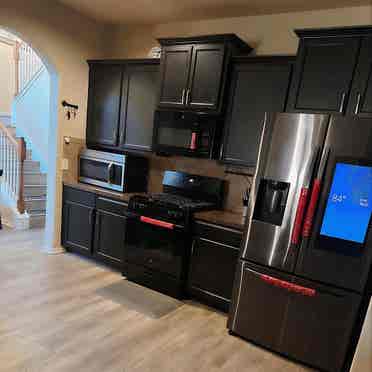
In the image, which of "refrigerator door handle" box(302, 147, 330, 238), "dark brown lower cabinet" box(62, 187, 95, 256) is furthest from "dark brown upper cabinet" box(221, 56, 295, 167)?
"dark brown lower cabinet" box(62, 187, 95, 256)

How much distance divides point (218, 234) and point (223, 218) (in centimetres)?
16

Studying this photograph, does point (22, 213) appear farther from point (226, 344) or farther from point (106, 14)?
point (226, 344)

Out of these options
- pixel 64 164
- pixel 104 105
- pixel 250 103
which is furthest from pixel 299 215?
pixel 64 164

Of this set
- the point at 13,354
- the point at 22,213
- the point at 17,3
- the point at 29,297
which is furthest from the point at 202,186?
the point at 22,213

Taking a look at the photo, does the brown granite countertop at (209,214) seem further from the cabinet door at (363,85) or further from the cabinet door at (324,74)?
the cabinet door at (363,85)

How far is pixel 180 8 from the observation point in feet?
10.4

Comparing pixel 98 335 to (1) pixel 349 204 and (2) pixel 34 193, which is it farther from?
(2) pixel 34 193

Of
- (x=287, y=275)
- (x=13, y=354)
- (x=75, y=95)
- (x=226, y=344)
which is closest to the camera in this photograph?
(x=13, y=354)

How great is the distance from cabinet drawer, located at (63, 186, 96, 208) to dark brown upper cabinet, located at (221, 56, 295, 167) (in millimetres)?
1617

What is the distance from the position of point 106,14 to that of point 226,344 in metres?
3.63

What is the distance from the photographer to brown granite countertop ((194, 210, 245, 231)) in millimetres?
2716

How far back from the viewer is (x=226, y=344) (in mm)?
2453

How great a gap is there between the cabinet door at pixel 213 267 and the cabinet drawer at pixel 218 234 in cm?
3

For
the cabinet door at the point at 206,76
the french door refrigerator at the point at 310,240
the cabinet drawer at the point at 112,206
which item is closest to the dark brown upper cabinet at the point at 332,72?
the french door refrigerator at the point at 310,240
